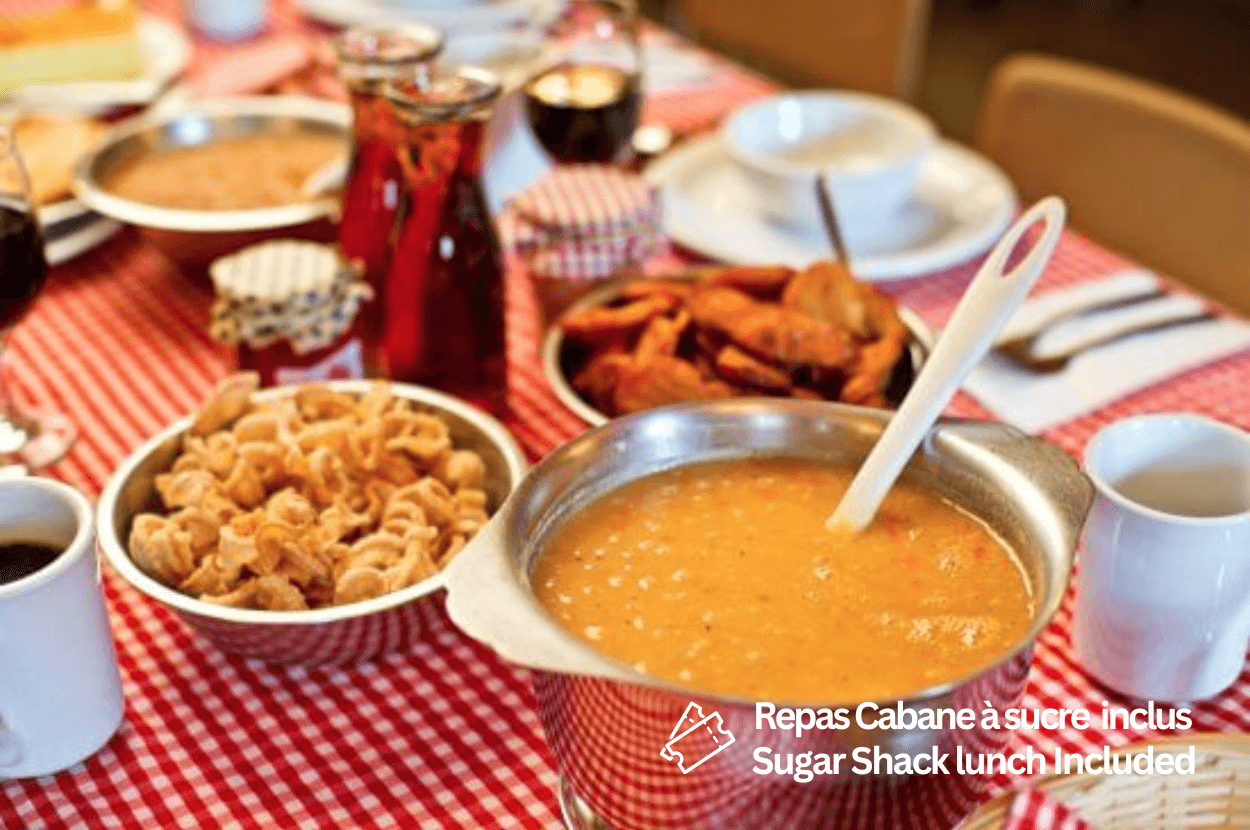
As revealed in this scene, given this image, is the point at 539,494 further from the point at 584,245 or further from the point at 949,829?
the point at 584,245

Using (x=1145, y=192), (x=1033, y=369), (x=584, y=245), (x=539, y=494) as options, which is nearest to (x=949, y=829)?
(x=539, y=494)

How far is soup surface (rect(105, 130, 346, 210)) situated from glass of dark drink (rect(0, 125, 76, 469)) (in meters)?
0.33

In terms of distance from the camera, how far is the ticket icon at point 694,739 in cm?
76

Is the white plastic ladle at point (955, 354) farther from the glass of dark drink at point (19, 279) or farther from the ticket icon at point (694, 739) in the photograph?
the glass of dark drink at point (19, 279)

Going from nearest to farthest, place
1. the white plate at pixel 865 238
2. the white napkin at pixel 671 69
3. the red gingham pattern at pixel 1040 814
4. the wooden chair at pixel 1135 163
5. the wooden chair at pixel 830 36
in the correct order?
the red gingham pattern at pixel 1040 814, the white plate at pixel 865 238, the wooden chair at pixel 1135 163, the white napkin at pixel 671 69, the wooden chair at pixel 830 36

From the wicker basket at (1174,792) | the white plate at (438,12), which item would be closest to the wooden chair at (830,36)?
the white plate at (438,12)

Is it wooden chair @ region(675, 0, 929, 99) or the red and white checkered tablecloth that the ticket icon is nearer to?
the red and white checkered tablecloth

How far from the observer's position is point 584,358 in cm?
134

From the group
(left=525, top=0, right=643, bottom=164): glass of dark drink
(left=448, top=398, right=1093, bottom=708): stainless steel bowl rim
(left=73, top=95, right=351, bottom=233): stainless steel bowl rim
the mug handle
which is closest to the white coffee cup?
the mug handle

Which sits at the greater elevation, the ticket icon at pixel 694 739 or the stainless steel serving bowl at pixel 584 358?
the ticket icon at pixel 694 739

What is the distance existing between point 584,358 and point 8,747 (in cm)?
59

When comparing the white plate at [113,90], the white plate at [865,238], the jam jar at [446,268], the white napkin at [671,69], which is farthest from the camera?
the white napkin at [671,69]

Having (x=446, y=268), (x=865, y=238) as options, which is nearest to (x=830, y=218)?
(x=865, y=238)

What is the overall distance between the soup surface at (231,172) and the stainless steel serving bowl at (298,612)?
53 centimetres
